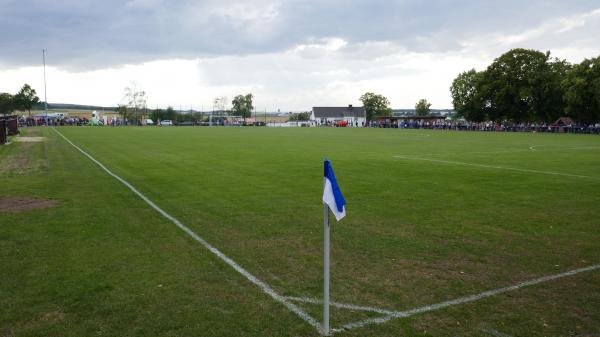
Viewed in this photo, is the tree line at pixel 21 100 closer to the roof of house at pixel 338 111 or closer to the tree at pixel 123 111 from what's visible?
the tree at pixel 123 111

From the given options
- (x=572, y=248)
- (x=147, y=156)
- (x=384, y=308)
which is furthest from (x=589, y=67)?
(x=384, y=308)

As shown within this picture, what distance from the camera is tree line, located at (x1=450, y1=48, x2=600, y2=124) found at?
61188mm

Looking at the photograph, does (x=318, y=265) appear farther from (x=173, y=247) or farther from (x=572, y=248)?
(x=572, y=248)

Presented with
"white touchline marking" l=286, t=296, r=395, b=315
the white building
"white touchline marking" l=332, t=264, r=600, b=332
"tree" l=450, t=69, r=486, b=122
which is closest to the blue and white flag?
"white touchline marking" l=332, t=264, r=600, b=332

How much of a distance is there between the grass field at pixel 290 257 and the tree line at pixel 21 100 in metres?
94.2

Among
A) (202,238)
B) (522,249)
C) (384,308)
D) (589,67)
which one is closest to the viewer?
(384,308)

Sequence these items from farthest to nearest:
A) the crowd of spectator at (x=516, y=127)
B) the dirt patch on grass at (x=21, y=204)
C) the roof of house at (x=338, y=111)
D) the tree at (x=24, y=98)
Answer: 1. the roof of house at (x=338, y=111)
2. the tree at (x=24, y=98)
3. the crowd of spectator at (x=516, y=127)
4. the dirt patch on grass at (x=21, y=204)

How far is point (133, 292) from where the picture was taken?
A: 17.7ft

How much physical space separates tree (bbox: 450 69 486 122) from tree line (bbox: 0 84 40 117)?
86.2 meters

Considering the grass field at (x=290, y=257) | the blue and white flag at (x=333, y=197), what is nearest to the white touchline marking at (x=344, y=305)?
the grass field at (x=290, y=257)

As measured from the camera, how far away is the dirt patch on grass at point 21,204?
10.1 metres

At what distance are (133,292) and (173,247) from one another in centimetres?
181

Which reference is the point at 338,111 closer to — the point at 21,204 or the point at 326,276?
the point at 21,204

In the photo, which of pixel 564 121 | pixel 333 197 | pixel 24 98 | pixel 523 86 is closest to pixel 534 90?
pixel 523 86
